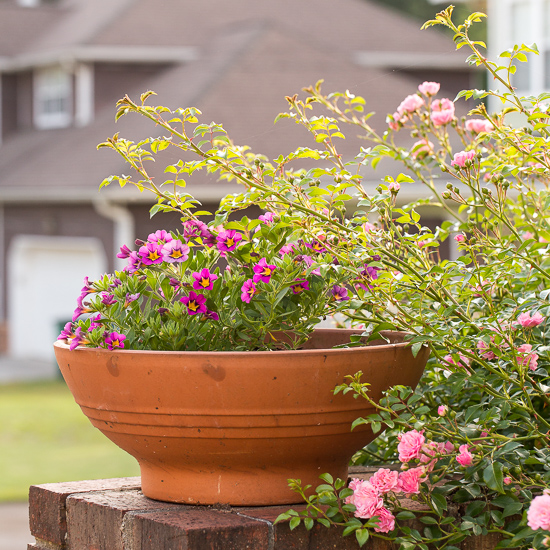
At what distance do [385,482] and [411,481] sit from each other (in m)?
0.04

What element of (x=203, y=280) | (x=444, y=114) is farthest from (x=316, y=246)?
(x=444, y=114)

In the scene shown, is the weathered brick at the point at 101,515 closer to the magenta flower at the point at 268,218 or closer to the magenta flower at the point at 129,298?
the magenta flower at the point at 129,298

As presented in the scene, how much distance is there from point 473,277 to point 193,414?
1.63 ft

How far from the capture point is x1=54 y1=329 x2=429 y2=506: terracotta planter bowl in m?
1.18

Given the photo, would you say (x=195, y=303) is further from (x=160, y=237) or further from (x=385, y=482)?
(x=385, y=482)

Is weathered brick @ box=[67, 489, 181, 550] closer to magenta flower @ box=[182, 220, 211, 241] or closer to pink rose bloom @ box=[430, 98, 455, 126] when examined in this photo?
magenta flower @ box=[182, 220, 211, 241]

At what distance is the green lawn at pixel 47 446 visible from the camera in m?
6.30

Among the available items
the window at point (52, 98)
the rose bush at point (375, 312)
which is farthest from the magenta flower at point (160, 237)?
the window at point (52, 98)

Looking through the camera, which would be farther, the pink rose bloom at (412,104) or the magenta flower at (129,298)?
the pink rose bloom at (412,104)

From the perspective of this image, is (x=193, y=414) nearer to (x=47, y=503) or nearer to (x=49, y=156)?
(x=47, y=503)

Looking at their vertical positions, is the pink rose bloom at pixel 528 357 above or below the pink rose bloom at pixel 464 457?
above

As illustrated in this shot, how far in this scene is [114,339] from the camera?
123 centimetres

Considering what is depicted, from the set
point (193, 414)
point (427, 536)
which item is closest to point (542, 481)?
point (427, 536)

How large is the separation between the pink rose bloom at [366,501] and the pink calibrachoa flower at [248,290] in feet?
0.99
